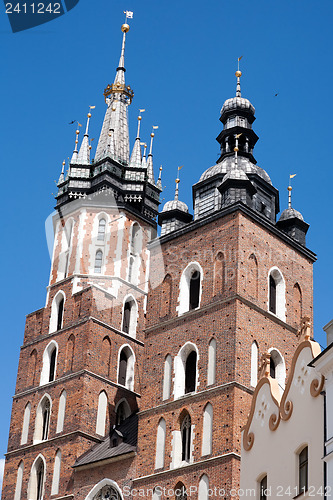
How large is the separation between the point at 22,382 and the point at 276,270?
11.9 metres

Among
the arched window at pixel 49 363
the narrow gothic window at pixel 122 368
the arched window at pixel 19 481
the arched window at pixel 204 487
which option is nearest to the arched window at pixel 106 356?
the narrow gothic window at pixel 122 368

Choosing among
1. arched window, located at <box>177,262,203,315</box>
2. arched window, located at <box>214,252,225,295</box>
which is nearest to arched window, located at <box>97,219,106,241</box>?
arched window, located at <box>177,262,203,315</box>

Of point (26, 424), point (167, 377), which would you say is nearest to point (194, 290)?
point (167, 377)

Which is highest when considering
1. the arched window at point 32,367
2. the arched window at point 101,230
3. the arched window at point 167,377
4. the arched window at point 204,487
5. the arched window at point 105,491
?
the arched window at point 101,230

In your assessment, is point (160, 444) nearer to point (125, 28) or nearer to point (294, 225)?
point (294, 225)

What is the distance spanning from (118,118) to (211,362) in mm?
20570

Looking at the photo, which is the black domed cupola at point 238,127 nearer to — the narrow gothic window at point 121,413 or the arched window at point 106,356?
the arched window at point 106,356

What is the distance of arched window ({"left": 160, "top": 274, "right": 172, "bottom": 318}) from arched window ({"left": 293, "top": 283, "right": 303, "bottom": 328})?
4287 millimetres

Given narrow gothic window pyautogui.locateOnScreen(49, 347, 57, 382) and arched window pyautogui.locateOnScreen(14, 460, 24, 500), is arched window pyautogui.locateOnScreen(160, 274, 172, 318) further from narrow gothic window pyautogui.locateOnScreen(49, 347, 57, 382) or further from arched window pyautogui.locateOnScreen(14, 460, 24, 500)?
arched window pyautogui.locateOnScreen(14, 460, 24, 500)

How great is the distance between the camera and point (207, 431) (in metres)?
30.5

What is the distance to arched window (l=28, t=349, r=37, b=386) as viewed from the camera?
39.8 metres

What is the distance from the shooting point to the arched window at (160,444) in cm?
3127

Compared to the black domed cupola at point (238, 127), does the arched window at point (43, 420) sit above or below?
below

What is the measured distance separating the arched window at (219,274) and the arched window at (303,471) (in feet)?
42.9
